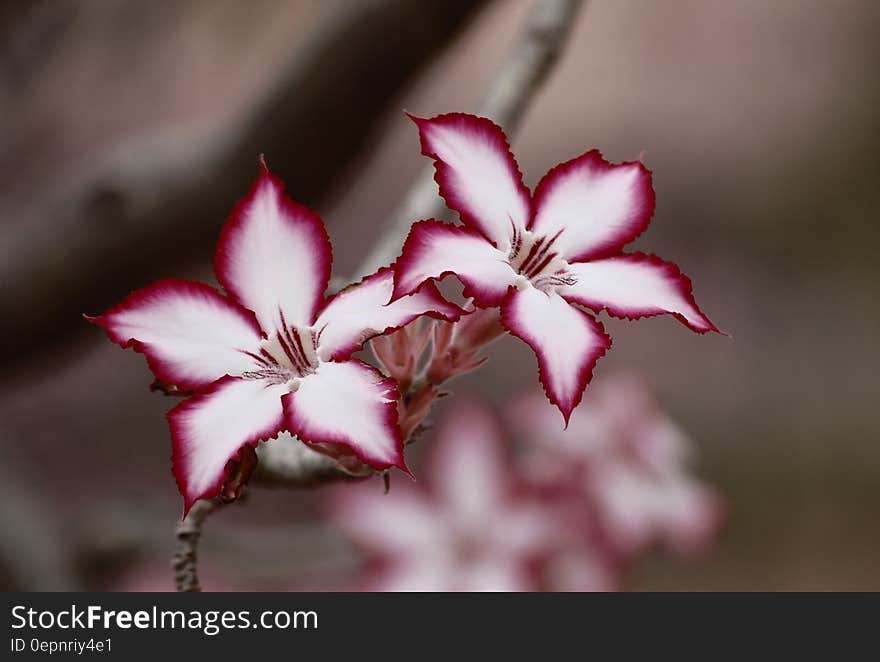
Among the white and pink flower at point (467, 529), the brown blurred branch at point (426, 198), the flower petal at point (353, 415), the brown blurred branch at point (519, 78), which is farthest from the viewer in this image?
the white and pink flower at point (467, 529)

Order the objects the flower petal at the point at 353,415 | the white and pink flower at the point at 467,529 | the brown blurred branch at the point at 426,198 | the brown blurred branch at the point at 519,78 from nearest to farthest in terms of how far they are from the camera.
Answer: the flower petal at the point at 353,415 → the brown blurred branch at the point at 426,198 → the brown blurred branch at the point at 519,78 → the white and pink flower at the point at 467,529

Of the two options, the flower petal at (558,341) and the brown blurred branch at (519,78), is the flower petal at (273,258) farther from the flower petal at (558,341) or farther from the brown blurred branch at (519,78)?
the brown blurred branch at (519,78)

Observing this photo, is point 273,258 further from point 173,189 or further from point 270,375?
point 173,189

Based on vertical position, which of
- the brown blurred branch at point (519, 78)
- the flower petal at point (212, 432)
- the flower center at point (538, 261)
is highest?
the brown blurred branch at point (519, 78)

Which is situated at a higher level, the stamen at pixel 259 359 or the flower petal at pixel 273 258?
the flower petal at pixel 273 258

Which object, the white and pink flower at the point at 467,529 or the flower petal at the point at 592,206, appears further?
the white and pink flower at the point at 467,529

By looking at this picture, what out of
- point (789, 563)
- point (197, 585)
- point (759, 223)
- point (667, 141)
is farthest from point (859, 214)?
point (197, 585)

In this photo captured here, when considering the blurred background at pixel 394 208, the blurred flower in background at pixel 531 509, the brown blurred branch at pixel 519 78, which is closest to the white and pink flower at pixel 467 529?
the blurred flower in background at pixel 531 509
